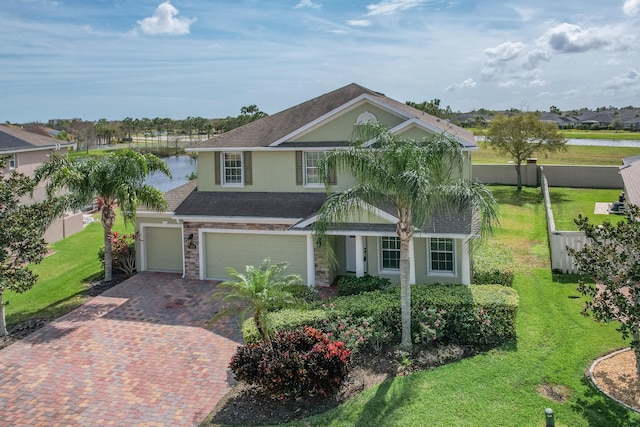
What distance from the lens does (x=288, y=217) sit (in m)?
18.7

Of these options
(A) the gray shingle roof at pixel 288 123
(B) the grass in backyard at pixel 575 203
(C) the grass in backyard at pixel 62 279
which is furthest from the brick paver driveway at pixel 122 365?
(B) the grass in backyard at pixel 575 203

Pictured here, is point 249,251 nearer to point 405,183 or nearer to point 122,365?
point 122,365

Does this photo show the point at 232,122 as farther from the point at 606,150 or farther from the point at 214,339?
the point at 214,339

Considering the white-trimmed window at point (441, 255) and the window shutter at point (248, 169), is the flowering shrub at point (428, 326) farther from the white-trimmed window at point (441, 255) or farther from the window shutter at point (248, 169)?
the window shutter at point (248, 169)

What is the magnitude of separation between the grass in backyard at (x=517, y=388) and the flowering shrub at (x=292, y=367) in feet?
2.14

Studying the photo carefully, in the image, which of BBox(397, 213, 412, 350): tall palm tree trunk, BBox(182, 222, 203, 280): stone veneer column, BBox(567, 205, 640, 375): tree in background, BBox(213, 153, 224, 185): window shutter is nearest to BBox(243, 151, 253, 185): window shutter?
BBox(213, 153, 224, 185): window shutter

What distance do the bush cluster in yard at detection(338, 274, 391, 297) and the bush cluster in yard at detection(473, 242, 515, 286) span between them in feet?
10.2

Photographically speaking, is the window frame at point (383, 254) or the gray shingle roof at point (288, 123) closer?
the window frame at point (383, 254)

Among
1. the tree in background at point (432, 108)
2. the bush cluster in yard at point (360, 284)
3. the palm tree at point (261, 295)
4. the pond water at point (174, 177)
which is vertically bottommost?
the bush cluster in yard at point (360, 284)

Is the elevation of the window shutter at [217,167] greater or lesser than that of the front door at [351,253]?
greater

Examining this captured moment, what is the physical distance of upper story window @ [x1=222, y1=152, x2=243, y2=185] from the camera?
69.1 ft

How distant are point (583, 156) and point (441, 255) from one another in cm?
4560

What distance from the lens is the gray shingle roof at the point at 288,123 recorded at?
20812 millimetres

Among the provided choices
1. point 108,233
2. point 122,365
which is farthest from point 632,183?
point 108,233
